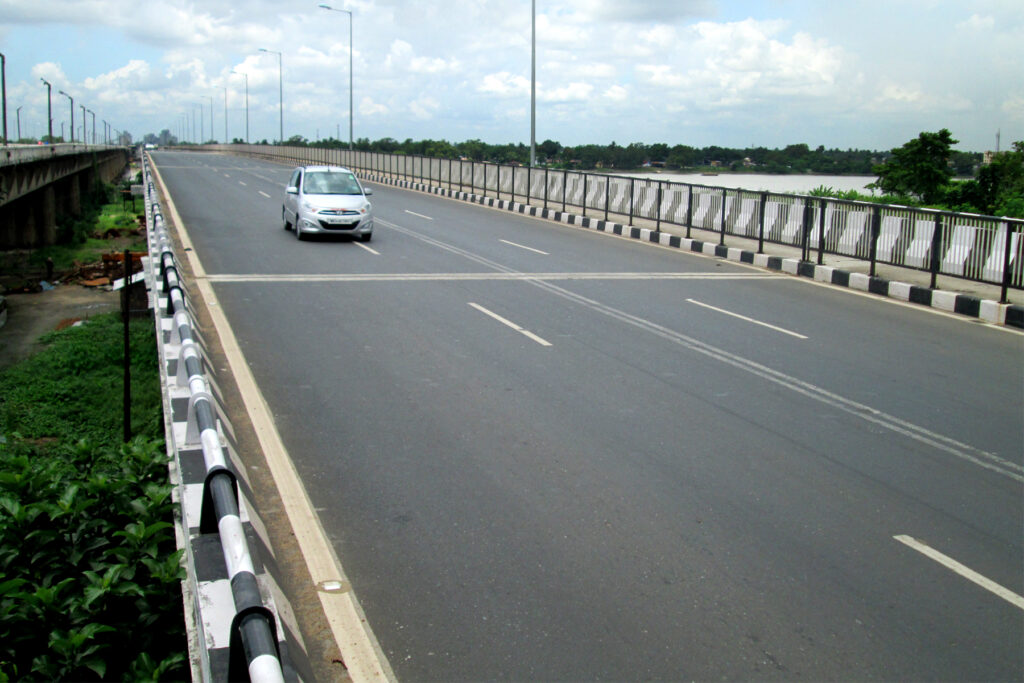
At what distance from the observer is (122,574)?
4.38 metres

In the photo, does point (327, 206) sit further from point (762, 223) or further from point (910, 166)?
point (910, 166)

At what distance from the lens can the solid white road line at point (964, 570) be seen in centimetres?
485

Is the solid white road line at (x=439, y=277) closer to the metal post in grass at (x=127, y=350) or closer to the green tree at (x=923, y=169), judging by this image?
the metal post in grass at (x=127, y=350)

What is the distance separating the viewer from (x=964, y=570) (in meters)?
5.15

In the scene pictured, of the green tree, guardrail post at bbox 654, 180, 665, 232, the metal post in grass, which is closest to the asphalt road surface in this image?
the metal post in grass

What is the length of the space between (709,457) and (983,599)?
2.31 m

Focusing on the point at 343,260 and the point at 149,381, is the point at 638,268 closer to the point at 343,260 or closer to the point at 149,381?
the point at 343,260

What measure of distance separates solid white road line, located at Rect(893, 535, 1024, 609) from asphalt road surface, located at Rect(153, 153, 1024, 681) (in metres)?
0.02

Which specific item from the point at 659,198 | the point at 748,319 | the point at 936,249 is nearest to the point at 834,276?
the point at 936,249

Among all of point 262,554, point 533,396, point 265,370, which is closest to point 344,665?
point 262,554

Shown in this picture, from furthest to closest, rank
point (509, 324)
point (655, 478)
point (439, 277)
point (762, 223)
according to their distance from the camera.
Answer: point (762, 223) → point (439, 277) → point (509, 324) → point (655, 478)

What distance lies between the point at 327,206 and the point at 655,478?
49.1 feet

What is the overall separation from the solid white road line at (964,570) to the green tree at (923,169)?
36568 millimetres

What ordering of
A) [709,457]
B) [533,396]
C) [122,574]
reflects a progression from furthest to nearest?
[533,396] → [709,457] → [122,574]
